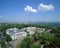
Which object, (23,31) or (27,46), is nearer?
(27,46)

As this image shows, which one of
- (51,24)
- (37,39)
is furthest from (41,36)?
(51,24)

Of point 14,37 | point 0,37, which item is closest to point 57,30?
point 14,37

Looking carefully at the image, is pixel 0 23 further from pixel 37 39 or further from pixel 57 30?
pixel 57 30

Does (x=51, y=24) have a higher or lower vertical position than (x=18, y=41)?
higher

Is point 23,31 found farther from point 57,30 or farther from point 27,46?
point 57,30

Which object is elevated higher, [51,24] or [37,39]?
[51,24]

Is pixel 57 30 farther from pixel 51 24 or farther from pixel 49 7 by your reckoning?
pixel 49 7

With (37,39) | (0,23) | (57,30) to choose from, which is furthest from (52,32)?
(0,23)

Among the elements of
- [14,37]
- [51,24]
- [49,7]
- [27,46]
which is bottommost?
[27,46]

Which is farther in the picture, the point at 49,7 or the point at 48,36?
the point at 49,7
